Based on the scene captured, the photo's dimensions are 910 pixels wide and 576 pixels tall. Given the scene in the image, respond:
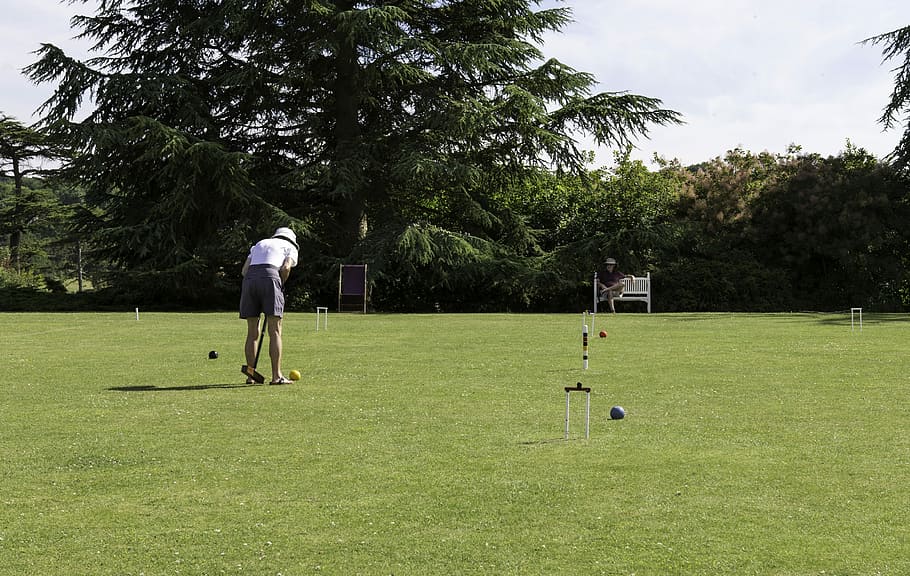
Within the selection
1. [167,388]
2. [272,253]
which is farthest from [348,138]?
[167,388]

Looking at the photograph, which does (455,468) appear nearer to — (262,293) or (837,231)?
(262,293)

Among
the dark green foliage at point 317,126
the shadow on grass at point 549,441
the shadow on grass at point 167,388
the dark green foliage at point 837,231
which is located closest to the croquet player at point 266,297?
the shadow on grass at point 167,388

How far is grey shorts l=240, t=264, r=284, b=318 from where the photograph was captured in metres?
10.6

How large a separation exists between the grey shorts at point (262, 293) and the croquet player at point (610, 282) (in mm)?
17907

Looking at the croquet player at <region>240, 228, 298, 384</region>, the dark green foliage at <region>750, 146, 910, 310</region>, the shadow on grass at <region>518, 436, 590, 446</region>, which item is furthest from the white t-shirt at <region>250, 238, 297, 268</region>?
the dark green foliage at <region>750, 146, 910, 310</region>

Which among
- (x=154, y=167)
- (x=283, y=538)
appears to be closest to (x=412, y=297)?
(x=154, y=167)

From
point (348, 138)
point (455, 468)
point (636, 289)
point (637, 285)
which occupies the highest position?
point (348, 138)

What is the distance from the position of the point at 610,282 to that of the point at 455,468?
22.5 m

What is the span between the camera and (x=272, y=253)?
10836 millimetres

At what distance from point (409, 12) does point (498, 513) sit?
27.5 m

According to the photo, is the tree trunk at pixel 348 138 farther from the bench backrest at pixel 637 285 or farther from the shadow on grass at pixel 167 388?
the shadow on grass at pixel 167 388

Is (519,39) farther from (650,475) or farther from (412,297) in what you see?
(650,475)

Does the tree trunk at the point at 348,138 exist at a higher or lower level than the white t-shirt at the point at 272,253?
higher

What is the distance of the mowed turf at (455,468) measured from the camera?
4480mm
